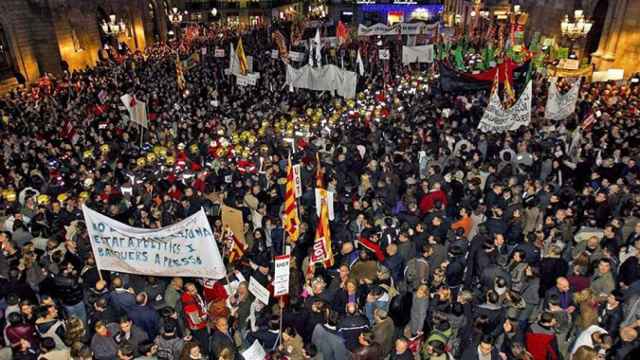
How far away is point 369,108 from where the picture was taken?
57.2 ft

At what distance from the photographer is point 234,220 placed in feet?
28.5

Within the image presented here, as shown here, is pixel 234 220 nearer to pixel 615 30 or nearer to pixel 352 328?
pixel 352 328

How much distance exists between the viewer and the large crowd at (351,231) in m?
5.98

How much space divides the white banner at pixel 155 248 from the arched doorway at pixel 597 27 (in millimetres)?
22588

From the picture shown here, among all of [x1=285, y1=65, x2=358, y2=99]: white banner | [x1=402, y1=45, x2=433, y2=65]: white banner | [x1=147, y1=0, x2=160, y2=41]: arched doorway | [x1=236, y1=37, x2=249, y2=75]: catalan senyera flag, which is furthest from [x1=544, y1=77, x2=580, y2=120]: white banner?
[x1=147, y1=0, x2=160, y2=41]: arched doorway

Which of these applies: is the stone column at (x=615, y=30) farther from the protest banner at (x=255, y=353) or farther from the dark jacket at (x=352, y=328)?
the protest banner at (x=255, y=353)

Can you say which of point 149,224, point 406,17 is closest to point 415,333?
point 149,224

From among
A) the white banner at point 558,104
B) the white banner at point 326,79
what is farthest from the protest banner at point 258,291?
the white banner at point 558,104

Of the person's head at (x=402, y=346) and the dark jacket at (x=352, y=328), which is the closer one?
the person's head at (x=402, y=346)

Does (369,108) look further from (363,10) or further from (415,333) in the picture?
(363,10)

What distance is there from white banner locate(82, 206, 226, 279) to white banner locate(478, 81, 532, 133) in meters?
8.79

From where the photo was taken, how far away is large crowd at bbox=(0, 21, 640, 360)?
19.6ft

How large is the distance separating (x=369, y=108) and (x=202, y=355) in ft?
42.0

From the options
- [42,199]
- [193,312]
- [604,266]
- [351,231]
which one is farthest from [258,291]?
[42,199]
